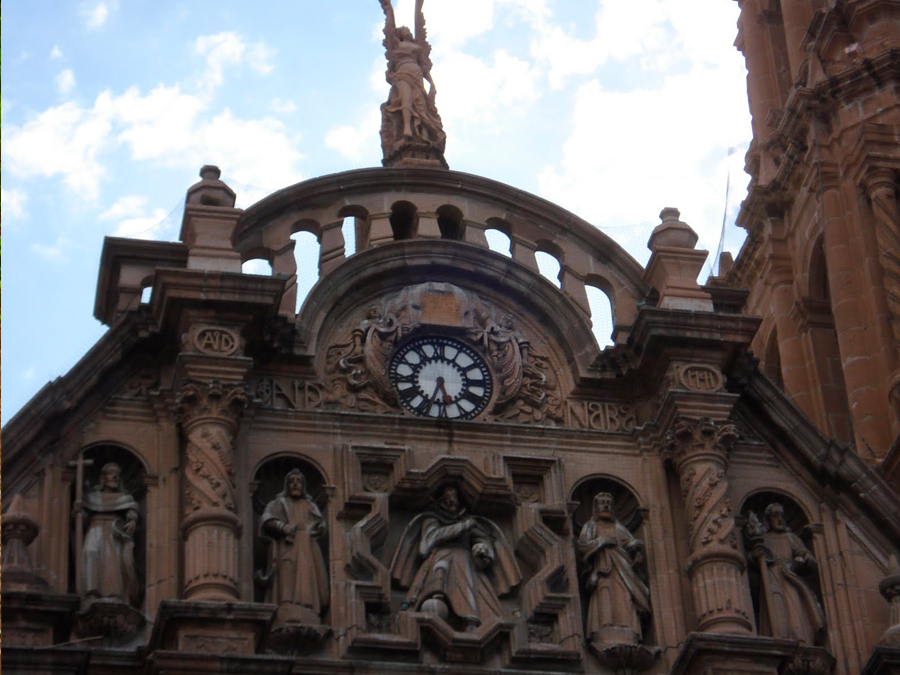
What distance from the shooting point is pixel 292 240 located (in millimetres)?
26328

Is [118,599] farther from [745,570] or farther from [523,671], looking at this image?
[745,570]

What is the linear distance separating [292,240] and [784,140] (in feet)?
28.7

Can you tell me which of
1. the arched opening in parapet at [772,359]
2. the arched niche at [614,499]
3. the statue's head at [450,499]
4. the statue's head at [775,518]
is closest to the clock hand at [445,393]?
the statue's head at [450,499]

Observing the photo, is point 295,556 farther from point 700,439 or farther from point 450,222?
point 450,222

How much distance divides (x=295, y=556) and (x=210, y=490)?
3.41ft

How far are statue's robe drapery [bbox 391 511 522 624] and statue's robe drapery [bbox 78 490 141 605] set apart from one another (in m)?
2.56

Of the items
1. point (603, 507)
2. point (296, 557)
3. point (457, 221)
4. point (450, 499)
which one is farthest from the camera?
point (457, 221)

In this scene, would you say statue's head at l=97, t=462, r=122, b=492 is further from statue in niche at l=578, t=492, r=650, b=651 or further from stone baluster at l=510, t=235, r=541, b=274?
stone baluster at l=510, t=235, r=541, b=274

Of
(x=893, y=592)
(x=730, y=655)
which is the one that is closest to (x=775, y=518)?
(x=893, y=592)

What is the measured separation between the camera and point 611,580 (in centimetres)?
2455

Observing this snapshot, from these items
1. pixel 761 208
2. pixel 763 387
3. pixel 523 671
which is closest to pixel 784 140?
pixel 761 208

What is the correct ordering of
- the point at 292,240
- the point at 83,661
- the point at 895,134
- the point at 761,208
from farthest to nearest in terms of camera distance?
the point at 761,208 < the point at 895,134 < the point at 292,240 < the point at 83,661

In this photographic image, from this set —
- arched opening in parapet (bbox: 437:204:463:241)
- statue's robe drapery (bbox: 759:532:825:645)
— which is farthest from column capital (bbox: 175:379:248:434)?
statue's robe drapery (bbox: 759:532:825:645)

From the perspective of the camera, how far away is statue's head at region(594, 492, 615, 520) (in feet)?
82.3
